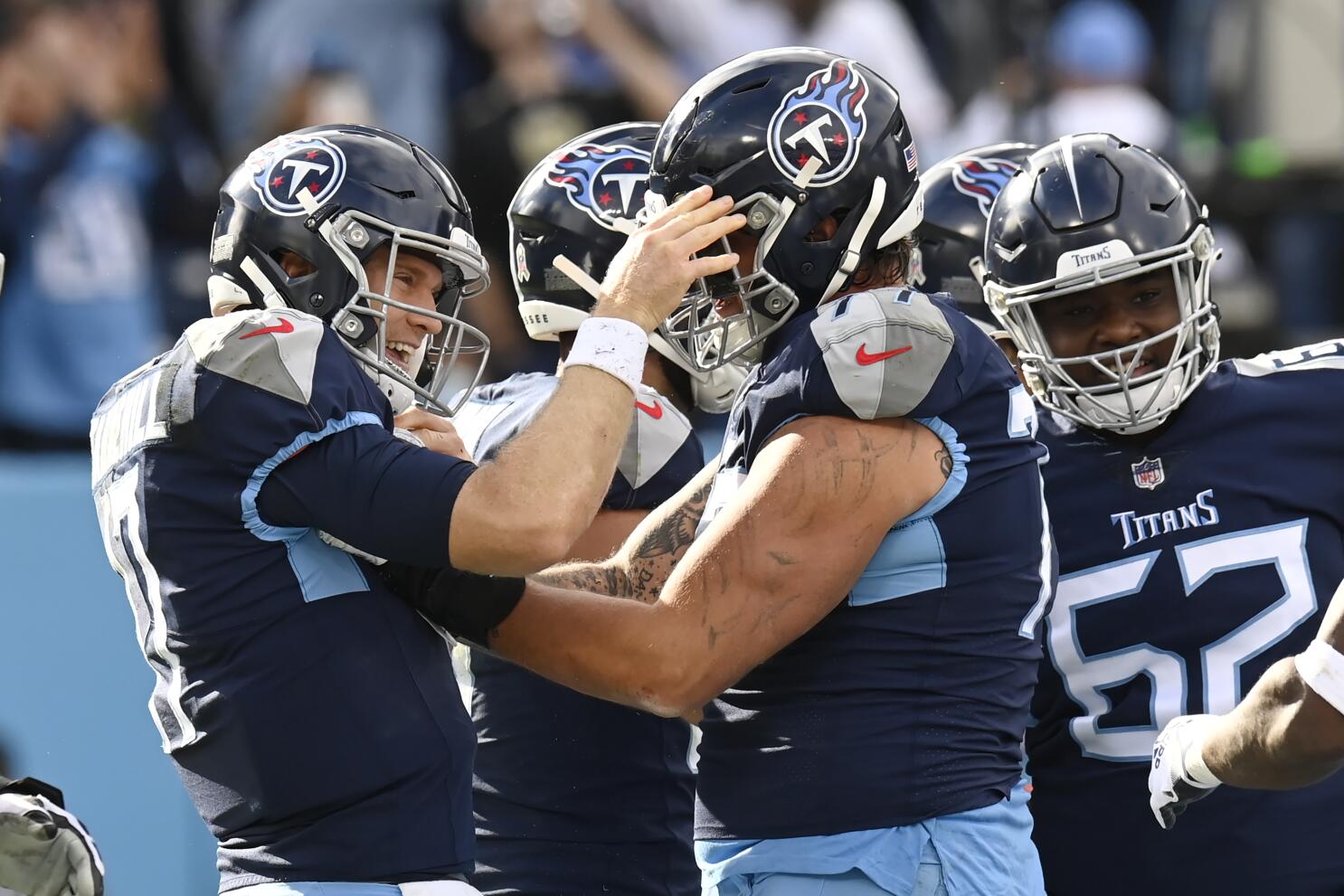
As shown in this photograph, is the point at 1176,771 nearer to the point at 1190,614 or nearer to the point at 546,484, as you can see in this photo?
the point at 1190,614

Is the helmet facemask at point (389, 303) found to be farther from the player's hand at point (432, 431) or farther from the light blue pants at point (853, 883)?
the light blue pants at point (853, 883)

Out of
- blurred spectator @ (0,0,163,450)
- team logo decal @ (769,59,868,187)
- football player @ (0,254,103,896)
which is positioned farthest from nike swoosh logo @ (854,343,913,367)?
blurred spectator @ (0,0,163,450)

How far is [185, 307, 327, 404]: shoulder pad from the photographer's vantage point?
3.09 m

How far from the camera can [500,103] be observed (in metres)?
8.95

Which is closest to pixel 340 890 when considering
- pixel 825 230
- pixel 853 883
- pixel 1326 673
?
pixel 853 883

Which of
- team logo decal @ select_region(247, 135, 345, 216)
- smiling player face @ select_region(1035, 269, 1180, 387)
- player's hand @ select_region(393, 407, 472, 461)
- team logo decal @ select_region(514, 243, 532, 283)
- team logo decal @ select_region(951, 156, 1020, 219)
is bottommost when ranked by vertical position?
smiling player face @ select_region(1035, 269, 1180, 387)

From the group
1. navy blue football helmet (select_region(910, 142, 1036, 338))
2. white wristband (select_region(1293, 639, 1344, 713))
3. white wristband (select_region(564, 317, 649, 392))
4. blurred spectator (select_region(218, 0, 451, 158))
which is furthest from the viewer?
blurred spectator (select_region(218, 0, 451, 158))

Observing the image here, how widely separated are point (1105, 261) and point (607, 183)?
3.93ft

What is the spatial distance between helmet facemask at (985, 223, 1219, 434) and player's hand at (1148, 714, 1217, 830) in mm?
785

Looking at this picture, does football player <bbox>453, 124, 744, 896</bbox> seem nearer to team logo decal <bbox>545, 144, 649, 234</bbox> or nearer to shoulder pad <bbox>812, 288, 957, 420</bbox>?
team logo decal <bbox>545, 144, 649, 234</bbox>

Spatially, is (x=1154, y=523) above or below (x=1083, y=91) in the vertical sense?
above

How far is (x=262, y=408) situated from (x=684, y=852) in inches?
63.0

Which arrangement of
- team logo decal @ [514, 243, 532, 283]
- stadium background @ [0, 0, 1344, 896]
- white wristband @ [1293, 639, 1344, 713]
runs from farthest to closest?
stadium background @ [0, 0, 1344, 896] → team logo decal @ [514, 243, 532, 283] → white wristband @ [1293, 639, 1344, 713]

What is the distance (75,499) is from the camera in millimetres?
7141
